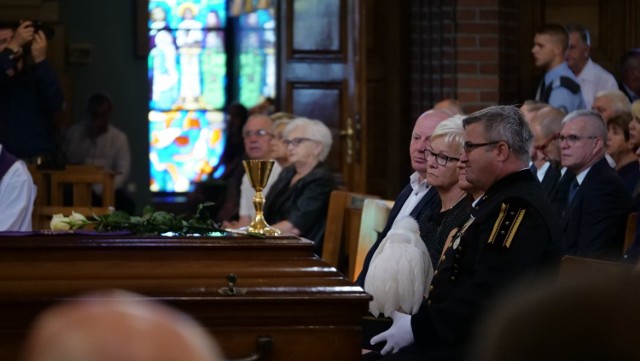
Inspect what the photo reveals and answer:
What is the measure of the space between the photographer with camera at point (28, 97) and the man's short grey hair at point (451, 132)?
4.72 meters

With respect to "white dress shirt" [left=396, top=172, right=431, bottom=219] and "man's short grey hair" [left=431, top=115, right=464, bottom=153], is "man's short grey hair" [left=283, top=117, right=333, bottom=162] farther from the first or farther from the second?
"man's short grey hair" [left=431, top=115, right=464, bottom=153]

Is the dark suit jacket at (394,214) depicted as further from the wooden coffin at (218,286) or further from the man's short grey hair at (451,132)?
the wooden coffin at (218,286)

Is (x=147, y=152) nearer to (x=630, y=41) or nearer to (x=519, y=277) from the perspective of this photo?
(x=630, y=41)

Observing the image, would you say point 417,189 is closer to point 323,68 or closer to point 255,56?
point 323,68

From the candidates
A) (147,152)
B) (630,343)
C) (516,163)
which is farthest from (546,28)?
(630,343)

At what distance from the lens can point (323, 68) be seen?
9578 mm

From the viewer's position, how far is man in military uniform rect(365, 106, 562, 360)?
151 inches

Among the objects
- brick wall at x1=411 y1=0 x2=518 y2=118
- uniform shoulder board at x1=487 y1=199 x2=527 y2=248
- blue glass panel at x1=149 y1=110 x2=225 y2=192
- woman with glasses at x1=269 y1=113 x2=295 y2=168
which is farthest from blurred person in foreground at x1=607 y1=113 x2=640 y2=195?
blue glass panel at x1=149 y1=110 x2=225 y2=192

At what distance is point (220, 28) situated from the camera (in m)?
15.7

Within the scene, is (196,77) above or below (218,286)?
above

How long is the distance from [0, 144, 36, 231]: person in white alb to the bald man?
16.6 feet

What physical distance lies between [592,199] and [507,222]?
176 centimetres

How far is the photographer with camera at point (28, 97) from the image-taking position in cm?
895

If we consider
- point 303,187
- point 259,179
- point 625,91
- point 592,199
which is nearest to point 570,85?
point 625,91
